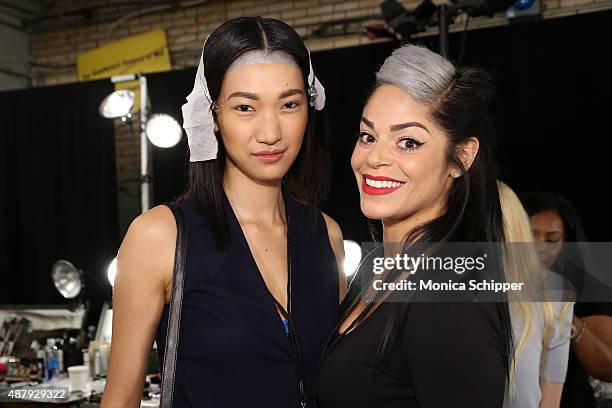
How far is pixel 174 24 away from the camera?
19.4 ft

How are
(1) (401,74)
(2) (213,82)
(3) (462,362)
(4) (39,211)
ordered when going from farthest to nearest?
1. (4) (39,211)
2. (2) (213,82)
3. (1) (401,74)
4. (3) (462,362)

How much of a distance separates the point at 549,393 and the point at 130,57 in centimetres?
524

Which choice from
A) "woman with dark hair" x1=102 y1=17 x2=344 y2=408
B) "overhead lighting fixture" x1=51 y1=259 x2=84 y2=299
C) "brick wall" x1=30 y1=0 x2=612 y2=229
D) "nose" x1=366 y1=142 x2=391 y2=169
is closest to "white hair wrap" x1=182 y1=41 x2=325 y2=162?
"woman with dark hair" x1=102 y1=17 x2=344 y2=408

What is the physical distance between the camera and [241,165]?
143 cm

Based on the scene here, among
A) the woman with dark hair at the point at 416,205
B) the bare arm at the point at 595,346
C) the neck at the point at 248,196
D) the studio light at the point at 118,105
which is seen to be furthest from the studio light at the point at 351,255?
the studio light at the point at 118,105

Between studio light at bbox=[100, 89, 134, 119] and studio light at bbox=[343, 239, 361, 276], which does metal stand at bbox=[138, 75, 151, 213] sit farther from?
studio light at bbox=[343, 239, 361, 276]

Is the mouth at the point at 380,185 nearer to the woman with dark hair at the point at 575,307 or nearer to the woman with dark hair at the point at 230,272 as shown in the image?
the woman with dark hair at the point at 230,272

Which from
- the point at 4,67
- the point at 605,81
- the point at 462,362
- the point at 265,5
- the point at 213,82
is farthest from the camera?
the point at 4,67

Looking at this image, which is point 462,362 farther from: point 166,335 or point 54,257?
point 54,257

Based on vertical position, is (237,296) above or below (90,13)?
below

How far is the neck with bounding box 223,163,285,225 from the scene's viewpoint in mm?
1502

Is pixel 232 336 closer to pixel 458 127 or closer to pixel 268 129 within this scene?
pixel 268 129

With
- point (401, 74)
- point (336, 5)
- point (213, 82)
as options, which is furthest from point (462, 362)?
point (336, 5)

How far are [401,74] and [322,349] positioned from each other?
0.65 metres
